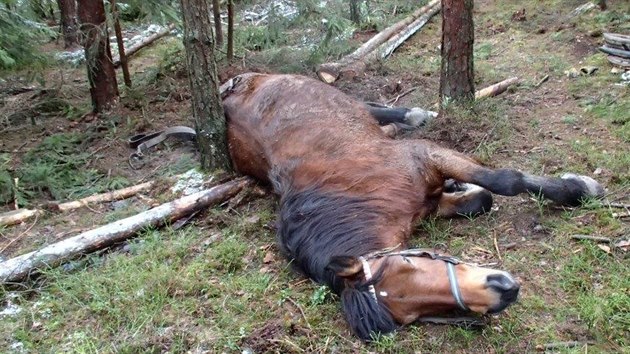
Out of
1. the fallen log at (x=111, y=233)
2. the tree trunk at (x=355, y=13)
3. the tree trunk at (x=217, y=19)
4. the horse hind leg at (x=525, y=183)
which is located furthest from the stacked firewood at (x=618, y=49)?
the tree trunk at (x=217, y=19)

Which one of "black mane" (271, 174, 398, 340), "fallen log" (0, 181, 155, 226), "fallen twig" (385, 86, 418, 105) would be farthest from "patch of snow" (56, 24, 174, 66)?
"black mane" (271, 174, 398, 340)

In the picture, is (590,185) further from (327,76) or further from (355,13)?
(355,13)

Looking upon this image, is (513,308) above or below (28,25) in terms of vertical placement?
below

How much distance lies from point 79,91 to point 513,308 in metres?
7.88

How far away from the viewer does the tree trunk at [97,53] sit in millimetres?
7449

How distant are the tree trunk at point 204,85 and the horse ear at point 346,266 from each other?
2542mm

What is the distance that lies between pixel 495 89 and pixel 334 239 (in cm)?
423

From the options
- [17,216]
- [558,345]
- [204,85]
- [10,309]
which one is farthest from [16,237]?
[558,345]

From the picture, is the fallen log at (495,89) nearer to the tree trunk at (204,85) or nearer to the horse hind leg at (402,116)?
the horse hind leg at (402,116)

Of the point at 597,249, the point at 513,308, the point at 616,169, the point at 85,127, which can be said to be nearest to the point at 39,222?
the point at 85,127

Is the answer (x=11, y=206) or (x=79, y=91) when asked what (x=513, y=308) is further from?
(x=79, y=91)

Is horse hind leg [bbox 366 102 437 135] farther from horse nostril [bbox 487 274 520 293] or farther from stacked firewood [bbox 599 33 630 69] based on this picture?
horse nostril [bbox 487 274 520 293]

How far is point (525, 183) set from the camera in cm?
435

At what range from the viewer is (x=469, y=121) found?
593 centimetres
